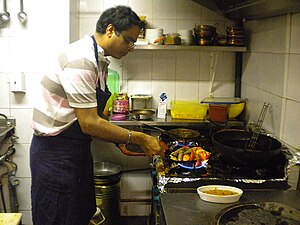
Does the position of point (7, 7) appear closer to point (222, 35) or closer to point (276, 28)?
point (222, 35)

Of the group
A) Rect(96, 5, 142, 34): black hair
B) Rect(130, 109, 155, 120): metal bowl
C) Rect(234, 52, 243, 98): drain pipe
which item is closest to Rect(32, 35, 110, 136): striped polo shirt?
Rect(96, 5, 142, 34): black hair

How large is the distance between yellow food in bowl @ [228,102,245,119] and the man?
38.3 inches

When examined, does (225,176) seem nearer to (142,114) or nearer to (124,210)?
(142,114)

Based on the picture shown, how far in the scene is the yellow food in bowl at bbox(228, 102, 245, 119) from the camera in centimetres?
260

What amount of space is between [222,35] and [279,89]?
807 mm

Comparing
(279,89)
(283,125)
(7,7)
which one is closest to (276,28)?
(279,89)

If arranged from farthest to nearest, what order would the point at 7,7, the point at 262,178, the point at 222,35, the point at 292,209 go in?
the point at 222,35 < the point at 7,7 < the point at 262,178 < the point at 292,209

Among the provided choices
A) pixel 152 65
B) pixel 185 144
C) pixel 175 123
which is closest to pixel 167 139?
pixel 185 144

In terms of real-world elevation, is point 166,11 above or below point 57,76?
above

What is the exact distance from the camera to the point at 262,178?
1642 mm

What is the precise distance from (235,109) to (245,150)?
3.35 ft

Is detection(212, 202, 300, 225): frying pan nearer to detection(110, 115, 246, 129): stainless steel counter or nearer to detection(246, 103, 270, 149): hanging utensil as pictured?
detection(246, 103, 270, 149): hanging utensil

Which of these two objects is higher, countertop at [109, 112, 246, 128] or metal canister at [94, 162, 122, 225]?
countertop at [109, 112, 246, 128]

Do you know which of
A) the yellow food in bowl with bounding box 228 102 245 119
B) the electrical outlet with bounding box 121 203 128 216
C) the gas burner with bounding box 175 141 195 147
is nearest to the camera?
the gas burner with bounding box 175 141 195 147
